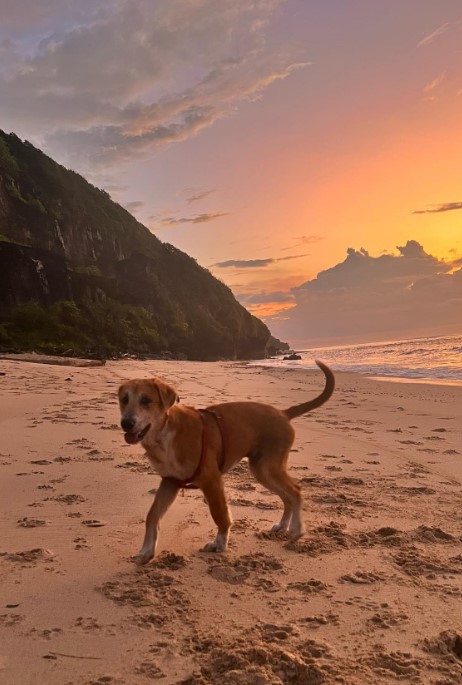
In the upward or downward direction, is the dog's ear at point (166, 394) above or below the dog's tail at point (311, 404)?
above

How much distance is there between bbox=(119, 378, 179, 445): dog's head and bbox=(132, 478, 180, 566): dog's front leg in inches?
18.0

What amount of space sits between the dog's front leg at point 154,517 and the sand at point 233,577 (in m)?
0.10

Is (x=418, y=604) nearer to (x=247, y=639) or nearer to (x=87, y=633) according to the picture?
(x=247, y=639)

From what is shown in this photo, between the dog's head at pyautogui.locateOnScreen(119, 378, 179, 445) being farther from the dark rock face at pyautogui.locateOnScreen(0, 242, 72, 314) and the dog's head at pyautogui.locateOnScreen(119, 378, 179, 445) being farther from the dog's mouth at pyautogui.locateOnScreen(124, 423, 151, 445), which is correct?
the dark rock face at pyautogui.locateOnScreen(0, 242, 72, 314)

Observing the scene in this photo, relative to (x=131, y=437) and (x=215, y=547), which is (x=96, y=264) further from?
(x=215, y=547)

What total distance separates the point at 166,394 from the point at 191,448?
485 millimetres

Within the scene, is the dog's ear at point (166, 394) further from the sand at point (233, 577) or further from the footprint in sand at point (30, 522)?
the footprint in sand at point (30, 522)

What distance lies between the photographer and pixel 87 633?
9.15ft

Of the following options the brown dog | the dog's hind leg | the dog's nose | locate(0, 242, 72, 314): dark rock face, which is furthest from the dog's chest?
locate(0, 242, 72, 314): dark rock face

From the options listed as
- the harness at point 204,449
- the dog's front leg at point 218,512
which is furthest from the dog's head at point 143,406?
the dog's front leg at point 218,512

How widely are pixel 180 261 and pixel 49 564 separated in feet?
255

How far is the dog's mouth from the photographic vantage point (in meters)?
4.02

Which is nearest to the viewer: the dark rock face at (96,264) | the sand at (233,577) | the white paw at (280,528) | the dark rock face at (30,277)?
the sand at (233,577)

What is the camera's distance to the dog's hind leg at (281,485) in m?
4.52
